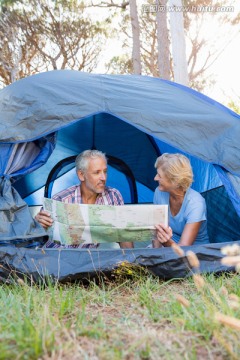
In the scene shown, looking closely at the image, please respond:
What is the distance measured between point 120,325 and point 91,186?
5.13 feet

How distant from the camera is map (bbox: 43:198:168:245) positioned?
2.81m

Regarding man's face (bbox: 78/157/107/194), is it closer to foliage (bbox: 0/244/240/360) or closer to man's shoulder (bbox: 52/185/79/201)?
man's shoulder (bbox: 52/185/79/201)

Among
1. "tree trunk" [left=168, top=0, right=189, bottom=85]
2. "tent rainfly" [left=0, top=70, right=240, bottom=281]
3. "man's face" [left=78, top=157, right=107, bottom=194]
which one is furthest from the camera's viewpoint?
"tree trunk" [left=168, top=0, right=189, bottom=85]

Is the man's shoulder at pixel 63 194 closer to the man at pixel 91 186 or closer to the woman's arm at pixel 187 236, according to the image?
the man at pixel 91 186

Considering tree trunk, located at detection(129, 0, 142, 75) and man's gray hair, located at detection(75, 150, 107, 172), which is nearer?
man's gray hair, located at detection(75, 150, 107, 172)

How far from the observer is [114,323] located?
1.89 meters

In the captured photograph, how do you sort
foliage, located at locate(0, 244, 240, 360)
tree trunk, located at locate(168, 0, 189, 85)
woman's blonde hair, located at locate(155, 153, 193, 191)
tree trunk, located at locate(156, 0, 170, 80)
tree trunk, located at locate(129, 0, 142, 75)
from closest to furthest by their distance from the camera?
foliage, located at locate(0, 244, 240, 360) < woman's blonde hair, located at locate(155, 153, 193, 191) < tree trunk, located at locate(168, 0, 189, 85) < tree trunk, located at locate(156, 0, 170, 80) < tree trunk, located at locate(129, 0, 142, 75)

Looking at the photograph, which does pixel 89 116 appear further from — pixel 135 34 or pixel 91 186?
pixel 135 34

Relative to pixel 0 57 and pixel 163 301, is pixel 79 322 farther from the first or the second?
pixel 0 57

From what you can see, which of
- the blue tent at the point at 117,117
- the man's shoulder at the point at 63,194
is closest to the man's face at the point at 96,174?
the man's shoulder at the point at 63,194

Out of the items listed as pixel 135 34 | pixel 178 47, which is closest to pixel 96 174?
pixel 178 47

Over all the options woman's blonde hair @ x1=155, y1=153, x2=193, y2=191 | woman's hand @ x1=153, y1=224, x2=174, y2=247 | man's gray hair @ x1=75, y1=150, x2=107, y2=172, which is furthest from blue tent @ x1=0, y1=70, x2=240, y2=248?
woman's hand @ x1=153, y1=224, x2=174, y2=247

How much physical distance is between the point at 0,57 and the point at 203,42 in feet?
18.4

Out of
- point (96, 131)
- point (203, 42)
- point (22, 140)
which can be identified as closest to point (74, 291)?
point (22, 140)
